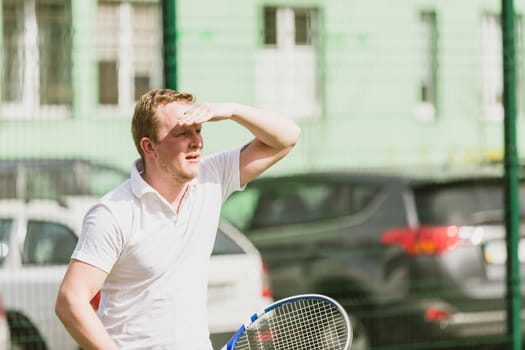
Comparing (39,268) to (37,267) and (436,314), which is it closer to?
(37,267)

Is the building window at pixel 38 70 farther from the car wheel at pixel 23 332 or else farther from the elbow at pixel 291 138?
the elbow at pixel 291 138

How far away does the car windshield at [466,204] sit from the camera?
9461 mm

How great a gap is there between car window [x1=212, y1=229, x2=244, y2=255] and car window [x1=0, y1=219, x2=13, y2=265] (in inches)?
54.5

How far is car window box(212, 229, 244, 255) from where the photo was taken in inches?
340

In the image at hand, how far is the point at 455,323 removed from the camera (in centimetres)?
913

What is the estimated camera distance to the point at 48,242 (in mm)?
7844

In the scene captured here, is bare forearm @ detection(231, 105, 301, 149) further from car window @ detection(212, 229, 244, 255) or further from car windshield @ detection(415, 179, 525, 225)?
car windshield @ detection(415, 179, 525, 225)

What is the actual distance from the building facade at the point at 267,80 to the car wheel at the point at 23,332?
920mm

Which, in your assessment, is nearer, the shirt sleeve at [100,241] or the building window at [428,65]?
the shirt sleeve at [100,241]

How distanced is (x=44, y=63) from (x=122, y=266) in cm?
331

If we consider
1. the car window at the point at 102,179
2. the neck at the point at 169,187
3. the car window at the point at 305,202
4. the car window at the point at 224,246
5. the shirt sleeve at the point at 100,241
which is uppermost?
the neck at the point at 169,187

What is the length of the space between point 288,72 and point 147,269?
4.61 meters

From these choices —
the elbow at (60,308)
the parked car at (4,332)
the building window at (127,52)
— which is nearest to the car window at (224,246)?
the building window at (127,52)

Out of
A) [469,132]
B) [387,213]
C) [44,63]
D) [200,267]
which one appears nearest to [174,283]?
[200,267]
